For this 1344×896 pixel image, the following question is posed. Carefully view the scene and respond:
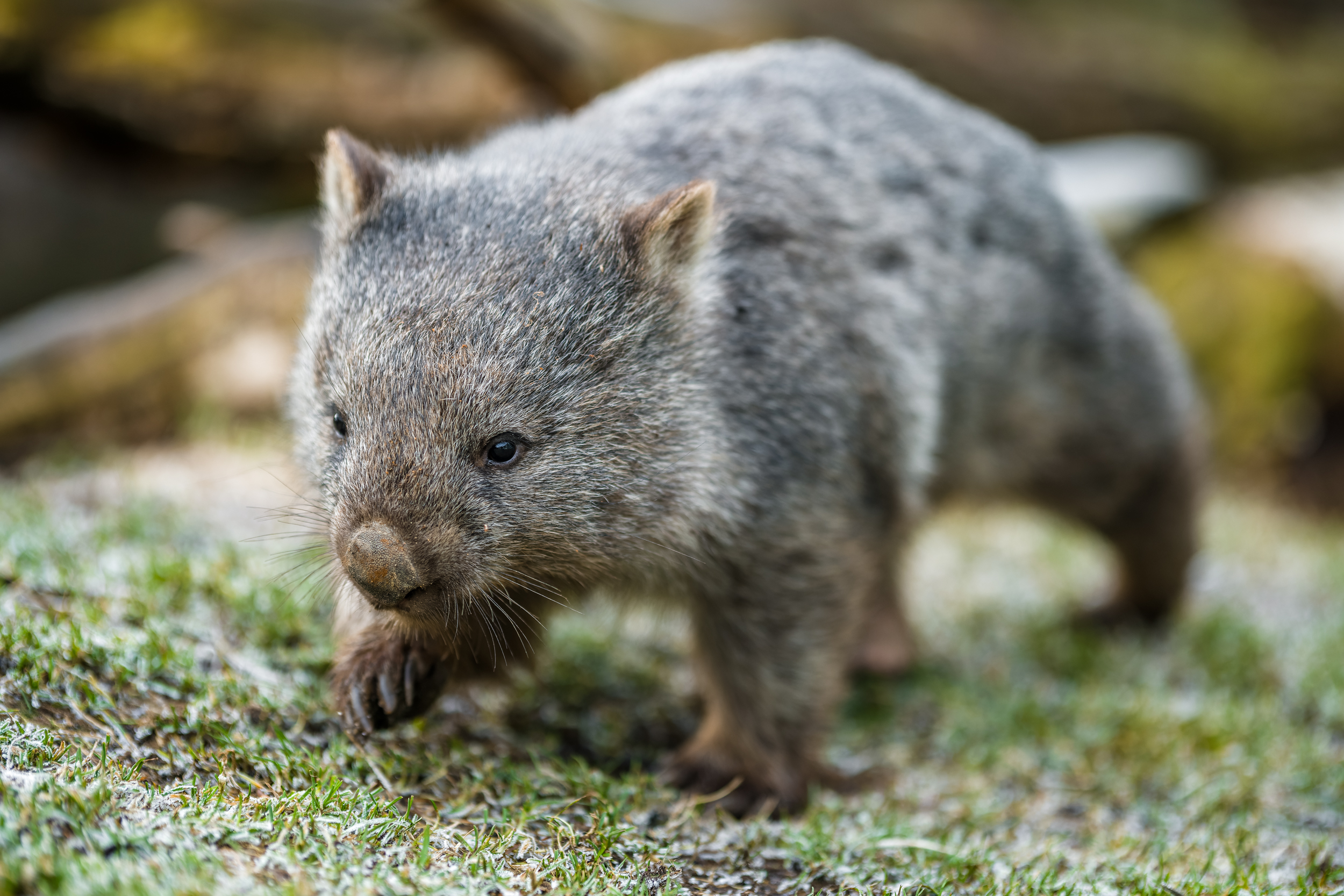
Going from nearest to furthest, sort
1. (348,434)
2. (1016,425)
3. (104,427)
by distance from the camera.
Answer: (348,434), (1016,425), (104,427)

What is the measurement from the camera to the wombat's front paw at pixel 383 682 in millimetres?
3660

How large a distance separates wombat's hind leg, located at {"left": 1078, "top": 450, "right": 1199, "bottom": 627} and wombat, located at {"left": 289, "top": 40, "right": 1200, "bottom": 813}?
30.5 inches

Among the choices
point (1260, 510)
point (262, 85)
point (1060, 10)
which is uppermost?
point (1060, 10)

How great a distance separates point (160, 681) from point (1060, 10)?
15544 millimetres

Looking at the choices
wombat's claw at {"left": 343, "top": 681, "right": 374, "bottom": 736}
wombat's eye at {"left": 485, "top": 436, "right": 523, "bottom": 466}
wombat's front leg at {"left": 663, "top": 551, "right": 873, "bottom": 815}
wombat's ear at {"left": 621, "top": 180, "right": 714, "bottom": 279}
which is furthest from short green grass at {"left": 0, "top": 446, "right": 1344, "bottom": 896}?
wombat's ear at {"left": 621, "top": 180, "right": 714, "bottom": 279}

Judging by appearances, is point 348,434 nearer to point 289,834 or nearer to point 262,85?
point 289,834

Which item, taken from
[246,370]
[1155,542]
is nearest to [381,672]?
[1155,542]

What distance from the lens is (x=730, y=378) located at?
12.6ft

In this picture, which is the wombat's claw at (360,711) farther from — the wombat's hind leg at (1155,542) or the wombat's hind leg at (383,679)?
the wombat's hind leg at (1155,542)

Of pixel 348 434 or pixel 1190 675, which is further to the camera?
pixel 1190 675

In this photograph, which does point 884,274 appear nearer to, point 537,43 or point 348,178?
point 348,178

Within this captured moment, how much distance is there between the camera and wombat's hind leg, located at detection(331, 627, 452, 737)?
12.0 feet

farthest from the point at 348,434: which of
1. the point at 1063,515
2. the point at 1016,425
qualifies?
the point at 1063,515

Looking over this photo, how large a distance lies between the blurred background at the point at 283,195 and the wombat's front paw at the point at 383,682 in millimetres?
3516
